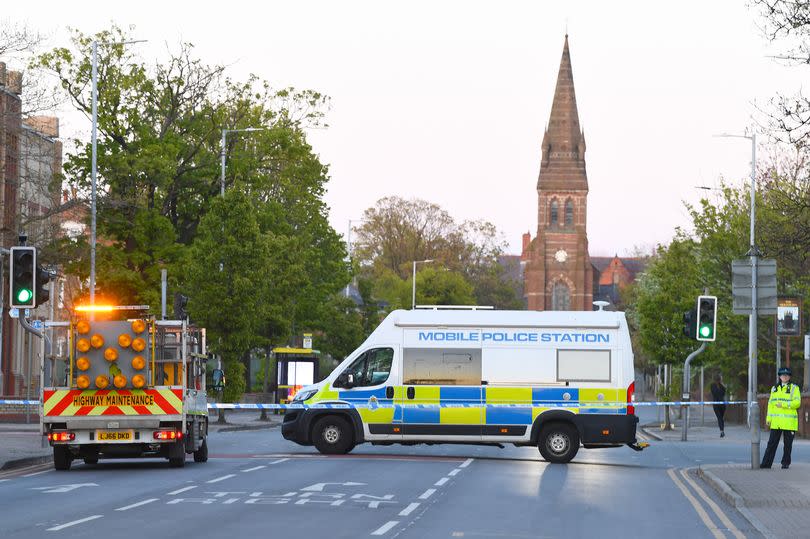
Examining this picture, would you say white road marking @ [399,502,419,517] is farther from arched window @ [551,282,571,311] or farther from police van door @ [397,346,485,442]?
arched window @ [551,282,571,311]

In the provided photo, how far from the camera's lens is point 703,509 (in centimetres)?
1902

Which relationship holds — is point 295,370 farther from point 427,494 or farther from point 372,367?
point 427,494

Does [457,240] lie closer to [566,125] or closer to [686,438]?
[566,125]

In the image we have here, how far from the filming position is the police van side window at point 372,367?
29.0m

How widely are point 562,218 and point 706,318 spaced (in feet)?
490

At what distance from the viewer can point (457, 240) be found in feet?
442

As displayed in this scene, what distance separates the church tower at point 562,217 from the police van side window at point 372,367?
147234 mm

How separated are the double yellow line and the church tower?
15121 centimetres

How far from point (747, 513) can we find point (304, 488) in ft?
19.3

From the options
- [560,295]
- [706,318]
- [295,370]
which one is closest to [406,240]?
[560,295]

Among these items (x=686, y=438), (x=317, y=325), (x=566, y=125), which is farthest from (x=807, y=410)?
(x=566, y=125)

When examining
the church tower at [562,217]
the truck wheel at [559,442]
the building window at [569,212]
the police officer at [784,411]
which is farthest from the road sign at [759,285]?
the building window at [569,212]

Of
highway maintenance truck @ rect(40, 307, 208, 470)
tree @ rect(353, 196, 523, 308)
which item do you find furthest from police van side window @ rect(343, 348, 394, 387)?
tree @ rect(353, 196, 523, 308)

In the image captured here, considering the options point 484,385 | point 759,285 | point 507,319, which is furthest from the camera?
point 507,319
